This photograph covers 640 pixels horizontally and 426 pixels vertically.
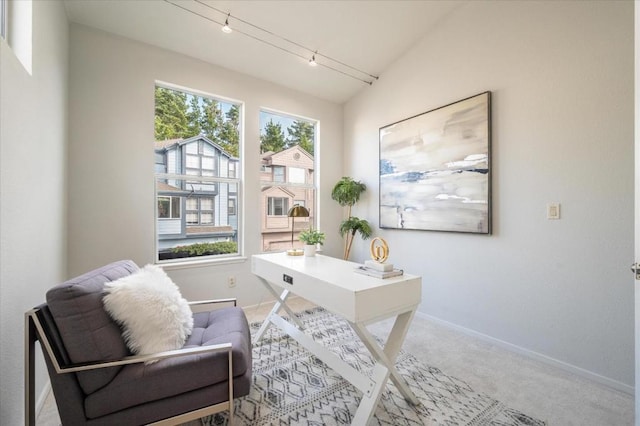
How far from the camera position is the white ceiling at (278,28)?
2.58 metres

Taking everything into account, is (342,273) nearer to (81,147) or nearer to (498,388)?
(498,388)

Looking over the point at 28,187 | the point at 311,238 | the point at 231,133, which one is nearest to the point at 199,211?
the point at 231,133

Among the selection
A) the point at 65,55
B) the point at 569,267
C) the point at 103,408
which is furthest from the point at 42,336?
the point at 569,267

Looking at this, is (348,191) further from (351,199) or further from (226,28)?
(226,28)

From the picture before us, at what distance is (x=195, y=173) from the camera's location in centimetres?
324

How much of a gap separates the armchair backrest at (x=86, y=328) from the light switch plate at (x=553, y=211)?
3009 millimetres

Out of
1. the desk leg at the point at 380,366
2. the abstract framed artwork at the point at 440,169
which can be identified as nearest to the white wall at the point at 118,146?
the abstract framed artwork at the point at 440,169

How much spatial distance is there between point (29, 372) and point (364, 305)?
1.52 m

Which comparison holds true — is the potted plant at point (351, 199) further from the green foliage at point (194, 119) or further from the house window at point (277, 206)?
the green foliage at point (194, 119)

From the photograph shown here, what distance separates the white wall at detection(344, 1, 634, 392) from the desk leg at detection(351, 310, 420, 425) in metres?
1.38

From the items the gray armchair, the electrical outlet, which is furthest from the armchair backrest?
the electrical outlet

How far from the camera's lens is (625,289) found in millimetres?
1967

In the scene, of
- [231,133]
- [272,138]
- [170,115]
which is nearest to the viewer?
[170,115]

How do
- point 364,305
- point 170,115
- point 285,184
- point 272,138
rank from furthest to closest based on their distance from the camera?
point 285,184 → point 272,138 → point 170,115 → point 364,305
